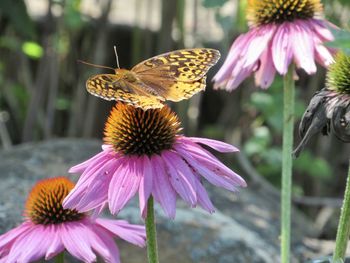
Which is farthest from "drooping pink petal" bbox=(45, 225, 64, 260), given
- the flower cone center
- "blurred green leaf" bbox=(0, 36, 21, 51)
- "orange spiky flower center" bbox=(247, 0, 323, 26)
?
"blurred green leaf" bbox=(0, 36, 21, 51)

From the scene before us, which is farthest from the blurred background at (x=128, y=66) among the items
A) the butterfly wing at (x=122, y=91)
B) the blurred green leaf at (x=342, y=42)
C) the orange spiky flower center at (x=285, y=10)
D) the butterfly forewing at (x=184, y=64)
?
the blurred green leaf at (x=342, y=42)

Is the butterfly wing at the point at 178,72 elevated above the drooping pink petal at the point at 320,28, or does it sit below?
below

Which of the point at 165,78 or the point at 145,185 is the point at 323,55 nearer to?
the point at 165,78

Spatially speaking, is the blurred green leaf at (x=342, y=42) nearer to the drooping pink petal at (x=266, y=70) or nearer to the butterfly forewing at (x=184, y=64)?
the butterfly forewing at (x=184, y=64)

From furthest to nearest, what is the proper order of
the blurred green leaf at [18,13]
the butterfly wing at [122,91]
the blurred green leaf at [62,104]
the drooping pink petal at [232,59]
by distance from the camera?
1. the blurred green leaf at [62,104]
2. the blurred green leaf at [18,13]
3. the drooping pink petal at [232,59]
4. the butterfly wing at [122,91]

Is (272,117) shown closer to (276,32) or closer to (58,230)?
(276,32)

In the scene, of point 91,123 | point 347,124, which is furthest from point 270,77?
point 91,123
